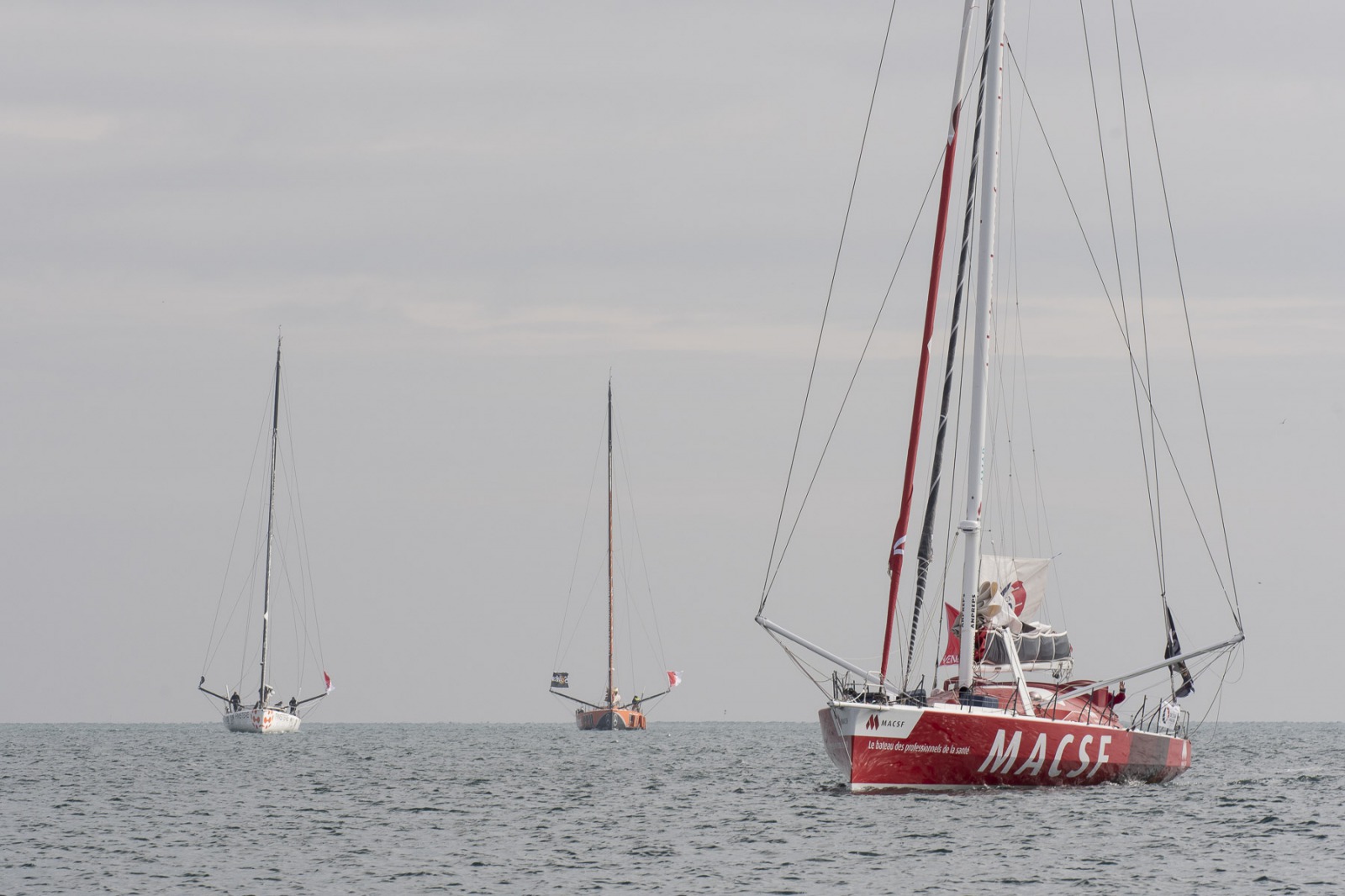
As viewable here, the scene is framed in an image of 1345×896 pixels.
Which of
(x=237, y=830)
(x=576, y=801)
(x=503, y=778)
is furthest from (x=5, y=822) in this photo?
(x=503, y=778)

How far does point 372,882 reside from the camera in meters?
30.7

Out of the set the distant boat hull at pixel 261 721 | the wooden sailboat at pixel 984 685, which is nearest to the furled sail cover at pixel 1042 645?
the wooden sailboat at pixel 984 685

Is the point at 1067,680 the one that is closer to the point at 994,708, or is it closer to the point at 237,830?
the point at 994,708

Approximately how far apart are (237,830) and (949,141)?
2302cm

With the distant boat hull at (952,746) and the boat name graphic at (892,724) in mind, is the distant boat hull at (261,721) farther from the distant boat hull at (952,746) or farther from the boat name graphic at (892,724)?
the boat name graphic at (892,724)

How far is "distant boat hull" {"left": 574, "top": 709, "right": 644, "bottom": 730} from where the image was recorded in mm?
127312

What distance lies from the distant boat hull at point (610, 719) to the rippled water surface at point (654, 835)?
63.8 meters

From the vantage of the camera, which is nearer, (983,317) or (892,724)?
(892,724)

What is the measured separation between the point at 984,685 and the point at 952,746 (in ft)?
16.4

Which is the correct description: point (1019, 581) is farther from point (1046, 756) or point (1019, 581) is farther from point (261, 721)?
point (261, 721)

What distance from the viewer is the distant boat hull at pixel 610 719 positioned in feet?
Result: 418

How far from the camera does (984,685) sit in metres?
42.5

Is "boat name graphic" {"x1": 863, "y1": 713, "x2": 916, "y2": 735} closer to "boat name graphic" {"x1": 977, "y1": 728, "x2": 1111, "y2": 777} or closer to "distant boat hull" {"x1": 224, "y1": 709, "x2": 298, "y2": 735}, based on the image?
"boat name graphic" {"x1": 977, "y1": 728, "x2": 1111, "y2": 777}

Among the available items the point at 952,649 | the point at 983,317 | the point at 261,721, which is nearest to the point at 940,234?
the point at 983,317
